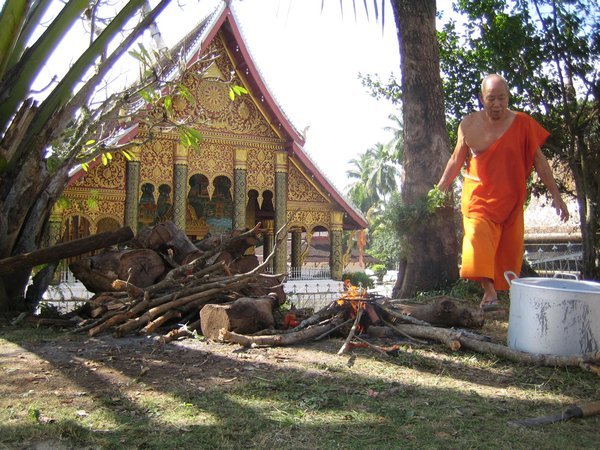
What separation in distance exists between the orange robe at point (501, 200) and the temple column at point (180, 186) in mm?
9519

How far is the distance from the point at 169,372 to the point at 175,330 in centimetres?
118

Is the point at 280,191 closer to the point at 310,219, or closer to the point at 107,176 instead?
the point at 310,219

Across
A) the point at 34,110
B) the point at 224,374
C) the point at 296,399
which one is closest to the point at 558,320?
the point at 296,399

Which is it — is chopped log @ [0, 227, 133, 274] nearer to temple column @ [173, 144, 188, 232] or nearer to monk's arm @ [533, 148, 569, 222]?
monk's arm @ [533, 148, 569, 222]

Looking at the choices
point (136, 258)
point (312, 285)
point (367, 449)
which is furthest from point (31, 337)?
point (312, 285)

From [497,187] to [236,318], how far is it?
2.49 meters

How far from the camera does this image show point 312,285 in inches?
593

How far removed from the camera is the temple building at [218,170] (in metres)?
12.9

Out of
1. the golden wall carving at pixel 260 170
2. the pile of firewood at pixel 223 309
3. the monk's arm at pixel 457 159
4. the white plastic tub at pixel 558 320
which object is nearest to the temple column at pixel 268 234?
the golden wall carving at pixel 260 170

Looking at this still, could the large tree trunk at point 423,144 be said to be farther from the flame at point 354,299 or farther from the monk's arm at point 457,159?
the flame at point 354,299

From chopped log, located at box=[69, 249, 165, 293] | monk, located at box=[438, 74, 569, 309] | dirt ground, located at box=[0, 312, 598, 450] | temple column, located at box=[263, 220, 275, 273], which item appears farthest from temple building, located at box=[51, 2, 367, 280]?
dirt ground, located at box=[0, 312, 598, 450]

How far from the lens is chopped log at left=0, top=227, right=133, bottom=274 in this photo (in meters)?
5.02

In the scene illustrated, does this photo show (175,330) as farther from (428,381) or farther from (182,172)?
(182,172)

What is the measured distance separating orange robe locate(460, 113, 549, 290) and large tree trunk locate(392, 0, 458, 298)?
6.00 ft
